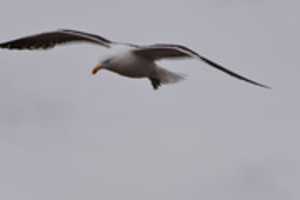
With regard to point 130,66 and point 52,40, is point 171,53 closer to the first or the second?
point 130,66

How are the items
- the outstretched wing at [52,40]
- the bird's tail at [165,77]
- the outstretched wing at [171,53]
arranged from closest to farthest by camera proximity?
the outstretched wing at [171,53]
the bird's tail at [165,77]
the outstretched wing at [52,40]

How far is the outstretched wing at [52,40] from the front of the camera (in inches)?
471

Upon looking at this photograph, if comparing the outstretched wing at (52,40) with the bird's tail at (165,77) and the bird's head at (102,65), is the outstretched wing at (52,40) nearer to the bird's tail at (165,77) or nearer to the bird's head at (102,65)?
the bird's head at (102,65)

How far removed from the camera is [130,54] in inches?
454

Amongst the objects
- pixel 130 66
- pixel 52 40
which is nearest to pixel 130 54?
pixel 130 66

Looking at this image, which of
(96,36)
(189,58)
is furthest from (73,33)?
(189,58)

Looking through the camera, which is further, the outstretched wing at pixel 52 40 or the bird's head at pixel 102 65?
the outstretched wing at pixel 52 40

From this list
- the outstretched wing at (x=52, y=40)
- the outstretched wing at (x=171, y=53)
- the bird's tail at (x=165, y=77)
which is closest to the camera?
the outstretched wing at (x=171, y=53)

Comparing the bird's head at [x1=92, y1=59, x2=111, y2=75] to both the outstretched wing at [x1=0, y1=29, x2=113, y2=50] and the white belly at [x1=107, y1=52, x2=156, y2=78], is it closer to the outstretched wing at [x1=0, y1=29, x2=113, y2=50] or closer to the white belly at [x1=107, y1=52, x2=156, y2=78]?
the white belly at [x1=107, y1=52, x2=156, y2=78]

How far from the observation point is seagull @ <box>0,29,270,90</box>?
10.9m

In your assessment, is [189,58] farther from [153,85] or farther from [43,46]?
[43,46]

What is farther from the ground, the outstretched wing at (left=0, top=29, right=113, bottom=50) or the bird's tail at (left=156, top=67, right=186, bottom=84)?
the outstretched wing at (left=0, top=29, right=113, bottom=50)

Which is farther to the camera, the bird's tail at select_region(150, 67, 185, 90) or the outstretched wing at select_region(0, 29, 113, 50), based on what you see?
the outstretched wing at select_region(0, 29, 113, 50)

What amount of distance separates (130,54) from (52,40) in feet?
4.05
